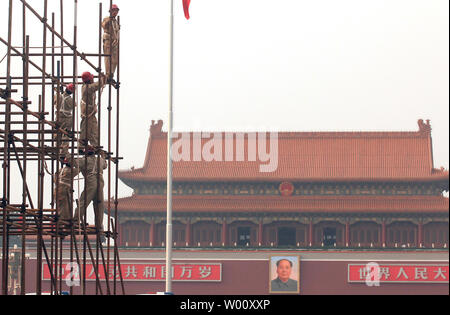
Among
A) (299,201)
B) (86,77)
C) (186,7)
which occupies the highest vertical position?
(186,7)

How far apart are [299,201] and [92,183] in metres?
33.4

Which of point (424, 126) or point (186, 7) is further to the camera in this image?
point (424, 126)

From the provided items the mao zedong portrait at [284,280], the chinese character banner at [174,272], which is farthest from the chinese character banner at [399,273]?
the chinese character banner at [174,272]

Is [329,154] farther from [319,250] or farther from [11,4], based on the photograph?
[11,4]

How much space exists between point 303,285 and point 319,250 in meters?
1.93

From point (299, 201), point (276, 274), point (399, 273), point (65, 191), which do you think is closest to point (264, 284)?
point (276, 274)

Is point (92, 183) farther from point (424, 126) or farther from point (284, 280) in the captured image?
point (424, 126)

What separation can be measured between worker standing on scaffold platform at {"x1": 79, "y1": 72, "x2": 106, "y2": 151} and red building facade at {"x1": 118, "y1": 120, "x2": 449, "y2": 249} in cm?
3046

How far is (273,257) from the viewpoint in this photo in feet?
151

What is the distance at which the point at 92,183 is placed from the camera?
53.7 ft

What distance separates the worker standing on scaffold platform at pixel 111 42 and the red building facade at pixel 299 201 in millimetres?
29373

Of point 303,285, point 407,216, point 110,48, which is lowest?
point 303,285

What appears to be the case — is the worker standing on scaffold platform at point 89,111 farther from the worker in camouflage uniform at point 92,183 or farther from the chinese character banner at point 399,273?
the chinese character banner at point 399,273
